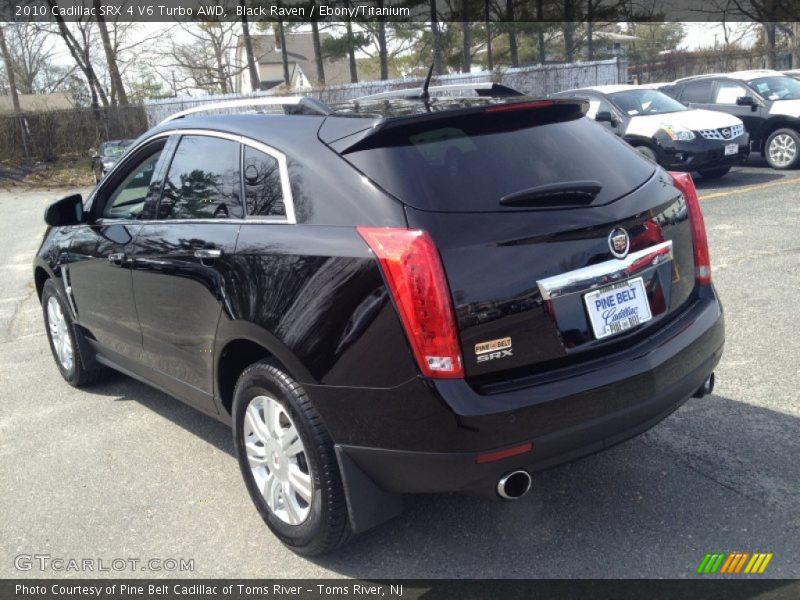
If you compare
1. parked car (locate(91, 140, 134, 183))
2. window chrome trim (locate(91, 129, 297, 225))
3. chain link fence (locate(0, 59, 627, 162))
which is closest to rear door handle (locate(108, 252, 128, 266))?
window chrome trim (locate(91, 129, 297, 225))

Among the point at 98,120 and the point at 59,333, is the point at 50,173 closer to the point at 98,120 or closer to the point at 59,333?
the point at 98,120

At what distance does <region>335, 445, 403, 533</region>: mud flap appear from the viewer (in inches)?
115

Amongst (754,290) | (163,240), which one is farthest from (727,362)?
(163,240)

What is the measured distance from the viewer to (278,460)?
3.28 metres

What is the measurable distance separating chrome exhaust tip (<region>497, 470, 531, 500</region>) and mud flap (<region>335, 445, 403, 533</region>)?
430 mm

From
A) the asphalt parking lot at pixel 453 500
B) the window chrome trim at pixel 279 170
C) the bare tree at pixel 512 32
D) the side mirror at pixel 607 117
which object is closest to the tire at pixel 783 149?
the side mirror at pixel 607 117

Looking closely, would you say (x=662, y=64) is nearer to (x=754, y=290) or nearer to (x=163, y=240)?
(x=754, y=290)

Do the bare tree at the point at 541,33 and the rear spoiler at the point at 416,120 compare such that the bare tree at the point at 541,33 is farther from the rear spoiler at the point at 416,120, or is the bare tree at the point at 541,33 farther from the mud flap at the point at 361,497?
the mud flap at the point at 361,497

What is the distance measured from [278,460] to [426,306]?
1.06m

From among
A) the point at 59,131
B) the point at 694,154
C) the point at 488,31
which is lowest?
the point at 694,154

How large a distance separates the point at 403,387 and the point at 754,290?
15.4ft

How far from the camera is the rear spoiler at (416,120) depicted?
3.03 m

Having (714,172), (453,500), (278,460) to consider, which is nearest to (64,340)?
(278,460)

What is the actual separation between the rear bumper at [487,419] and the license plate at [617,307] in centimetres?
10
